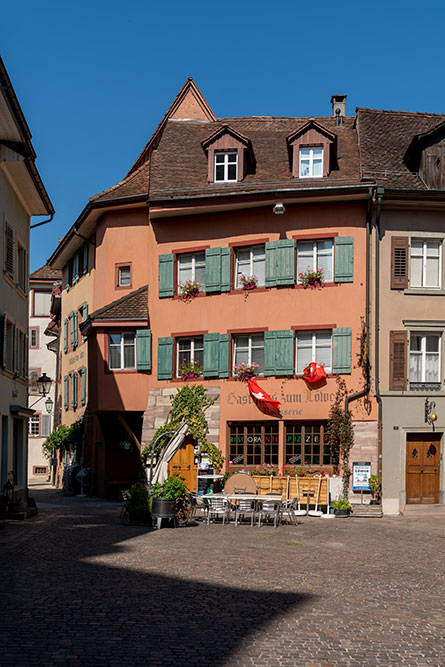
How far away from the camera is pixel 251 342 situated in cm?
2592

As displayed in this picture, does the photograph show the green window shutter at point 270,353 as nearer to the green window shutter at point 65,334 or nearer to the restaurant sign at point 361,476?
the restaurant sign at point 361,476

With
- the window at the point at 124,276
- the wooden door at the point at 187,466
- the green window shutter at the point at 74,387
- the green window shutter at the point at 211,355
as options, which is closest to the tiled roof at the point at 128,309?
the window at the point at 124,276

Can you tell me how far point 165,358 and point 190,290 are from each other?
2.18 metres

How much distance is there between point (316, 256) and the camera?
25438 millimetres

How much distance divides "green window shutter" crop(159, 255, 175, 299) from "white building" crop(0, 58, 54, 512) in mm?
3788

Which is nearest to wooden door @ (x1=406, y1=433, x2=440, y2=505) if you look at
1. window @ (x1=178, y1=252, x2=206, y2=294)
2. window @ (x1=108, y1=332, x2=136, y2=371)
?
window @ (x1=178, y1=252, x2=206, y2=294)

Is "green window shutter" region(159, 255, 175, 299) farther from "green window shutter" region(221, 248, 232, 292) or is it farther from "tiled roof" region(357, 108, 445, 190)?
"tiled roof" region(357, 108, 445, 190)

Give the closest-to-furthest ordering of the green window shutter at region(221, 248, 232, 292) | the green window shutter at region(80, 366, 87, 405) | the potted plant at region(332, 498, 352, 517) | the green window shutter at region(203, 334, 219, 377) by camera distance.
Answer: the potted plant at region(332, 498, 352, 517) < the green window shutter at region(203, 334, 219, 377) < the green window shutter at region(221, 248, 232, 292) < the green window shutter at region(80, 366, 87, 405)

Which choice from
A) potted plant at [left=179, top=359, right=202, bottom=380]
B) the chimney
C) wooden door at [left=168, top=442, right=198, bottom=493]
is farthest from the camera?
the chimney

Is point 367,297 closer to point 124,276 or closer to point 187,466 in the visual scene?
point 187,466

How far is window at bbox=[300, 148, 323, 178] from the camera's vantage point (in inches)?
1041

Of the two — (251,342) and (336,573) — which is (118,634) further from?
(251,342)

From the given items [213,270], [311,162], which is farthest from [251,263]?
[311,162]

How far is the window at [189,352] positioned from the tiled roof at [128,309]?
4.59ft
